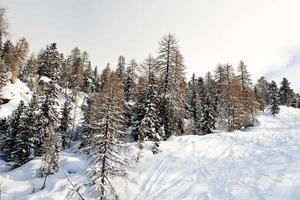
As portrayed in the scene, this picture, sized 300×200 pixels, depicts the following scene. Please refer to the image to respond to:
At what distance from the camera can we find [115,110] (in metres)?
20.7

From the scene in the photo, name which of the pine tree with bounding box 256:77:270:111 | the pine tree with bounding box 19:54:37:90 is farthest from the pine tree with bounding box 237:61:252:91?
the pine tree with bounding box 19:54:37:90

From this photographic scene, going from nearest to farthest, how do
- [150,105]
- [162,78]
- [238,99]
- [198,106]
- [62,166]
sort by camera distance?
1. [62,166]
2. [150,105]
3. [162,78]
4. [238,99]
5. [198,106]

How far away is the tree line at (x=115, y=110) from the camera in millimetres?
20922

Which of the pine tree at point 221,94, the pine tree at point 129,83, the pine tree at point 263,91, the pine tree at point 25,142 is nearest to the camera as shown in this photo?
the pine tree at point 25,142

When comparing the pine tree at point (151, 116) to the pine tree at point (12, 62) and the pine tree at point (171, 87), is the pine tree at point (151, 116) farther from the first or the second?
the pine tree at point (12, 62)

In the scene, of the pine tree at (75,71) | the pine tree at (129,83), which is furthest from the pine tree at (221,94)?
the pine tree at (75,71)

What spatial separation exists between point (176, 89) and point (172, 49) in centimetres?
585

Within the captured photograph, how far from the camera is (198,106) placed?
220 ft

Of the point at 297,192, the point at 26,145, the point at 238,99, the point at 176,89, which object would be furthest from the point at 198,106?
the point at 297,192

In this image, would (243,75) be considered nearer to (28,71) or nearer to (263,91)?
(263,91)

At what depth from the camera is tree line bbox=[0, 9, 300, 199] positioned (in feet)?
68.6

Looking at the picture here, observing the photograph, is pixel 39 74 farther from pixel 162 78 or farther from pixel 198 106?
pixel 162 78

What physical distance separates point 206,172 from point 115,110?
10328mm

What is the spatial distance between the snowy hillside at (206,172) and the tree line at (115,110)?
6.40 feet
